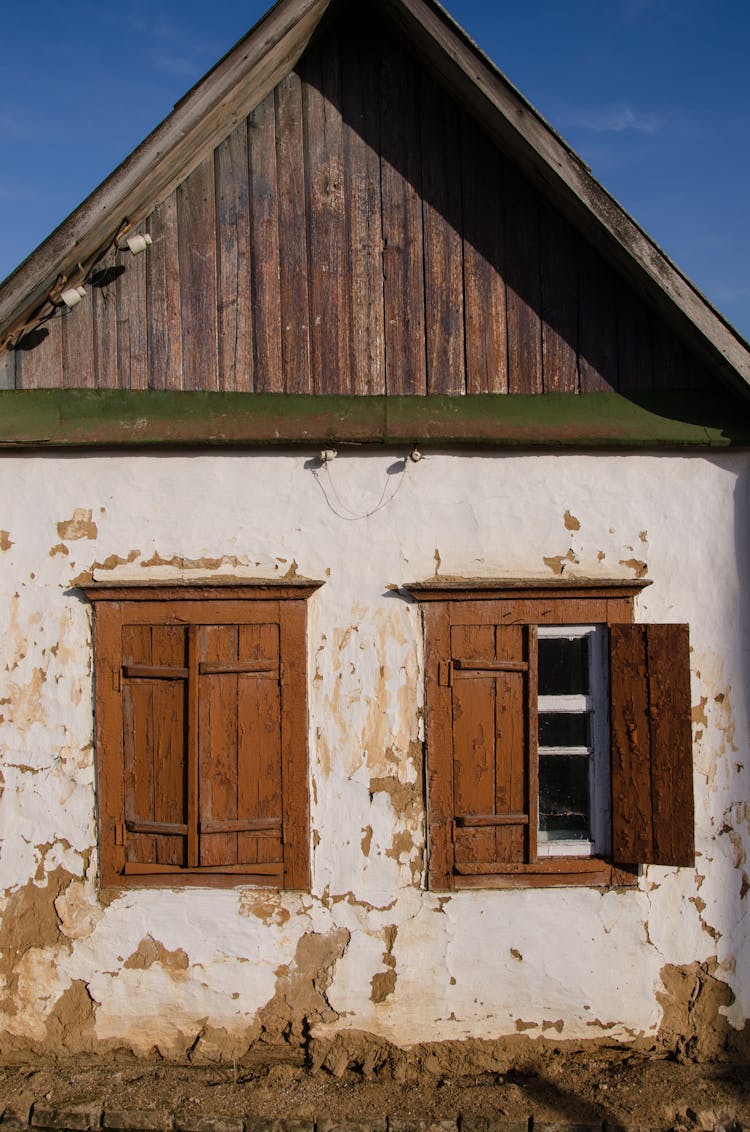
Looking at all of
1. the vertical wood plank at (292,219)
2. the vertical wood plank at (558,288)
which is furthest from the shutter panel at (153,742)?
the vertical wood plank at (558,288)

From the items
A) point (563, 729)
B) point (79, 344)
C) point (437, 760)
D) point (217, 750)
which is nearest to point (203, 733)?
point (217, 750)

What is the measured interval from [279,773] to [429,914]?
1.15m

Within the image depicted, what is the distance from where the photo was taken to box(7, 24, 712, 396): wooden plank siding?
4.96 m

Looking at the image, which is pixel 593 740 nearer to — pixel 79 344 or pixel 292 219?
pixel 292 219

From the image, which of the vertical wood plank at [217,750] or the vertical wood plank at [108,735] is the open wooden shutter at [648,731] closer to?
the vertical wood plank at [217,750]

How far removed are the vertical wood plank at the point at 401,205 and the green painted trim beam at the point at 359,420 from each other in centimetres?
48

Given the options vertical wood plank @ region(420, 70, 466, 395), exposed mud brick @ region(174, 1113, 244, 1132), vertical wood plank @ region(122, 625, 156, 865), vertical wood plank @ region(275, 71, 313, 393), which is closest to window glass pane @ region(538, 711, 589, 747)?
vertical wood plank @ region(420, 70, 466, 395)

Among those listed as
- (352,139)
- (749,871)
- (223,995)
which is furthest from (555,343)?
(223,995)

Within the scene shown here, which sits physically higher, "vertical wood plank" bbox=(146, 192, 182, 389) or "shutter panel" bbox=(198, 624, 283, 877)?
"vertical wood plank" bbox=(146, 192, 182, 389)

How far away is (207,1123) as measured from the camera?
4.37 meters

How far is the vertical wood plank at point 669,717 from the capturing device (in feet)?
15.6

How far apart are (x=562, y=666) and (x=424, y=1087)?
2384 mm

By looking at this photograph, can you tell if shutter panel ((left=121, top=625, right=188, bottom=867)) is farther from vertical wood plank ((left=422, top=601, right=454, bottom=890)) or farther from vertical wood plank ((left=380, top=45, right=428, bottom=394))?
vertical wood plank ((left=380, top=45, right=428, bottom=394))

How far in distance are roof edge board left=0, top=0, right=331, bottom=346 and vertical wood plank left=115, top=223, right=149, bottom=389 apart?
21 cm
